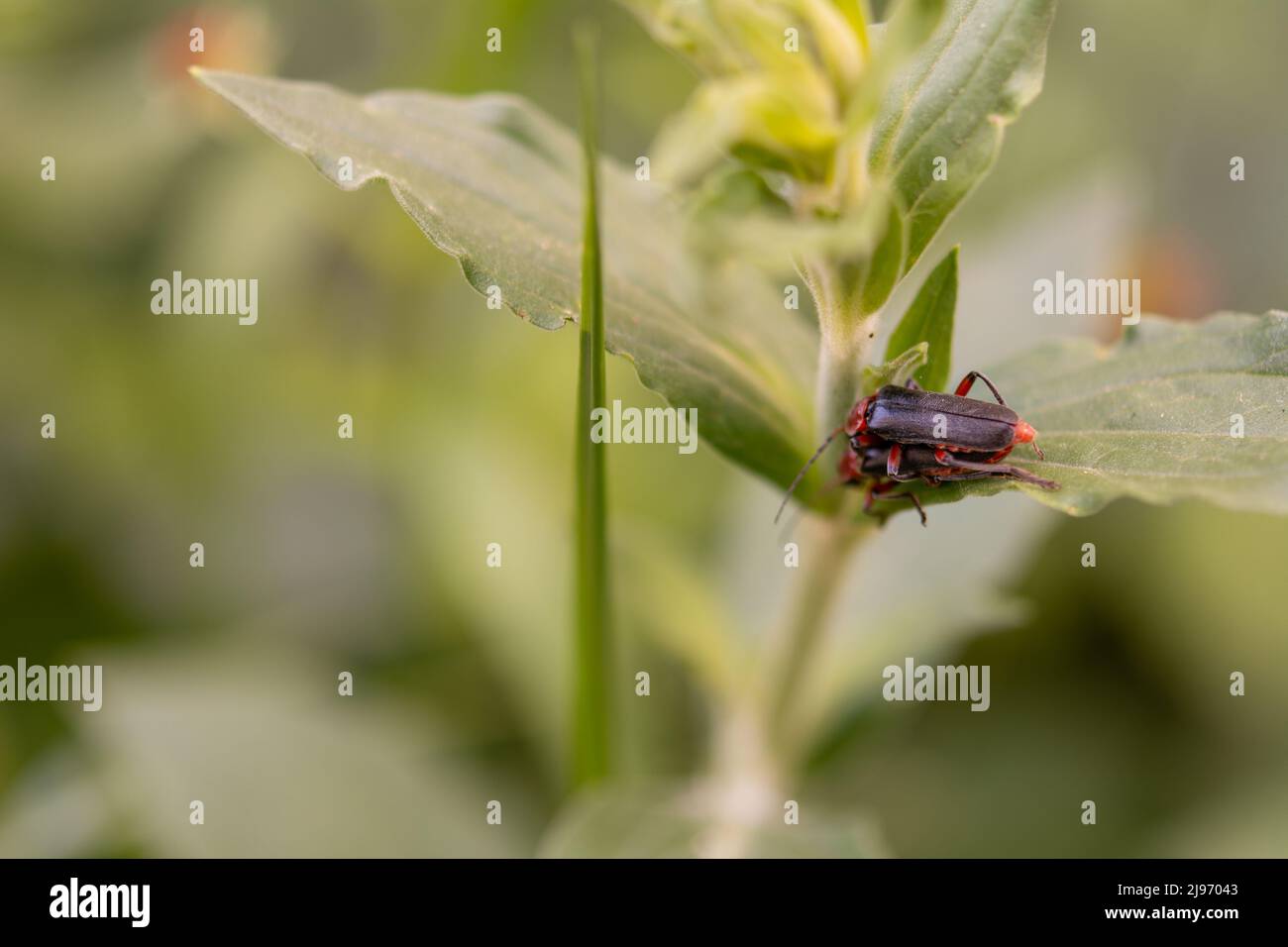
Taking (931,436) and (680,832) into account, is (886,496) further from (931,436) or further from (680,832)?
(680,832)

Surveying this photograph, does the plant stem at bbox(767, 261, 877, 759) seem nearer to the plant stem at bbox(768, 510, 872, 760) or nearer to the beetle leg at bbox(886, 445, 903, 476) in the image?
the plant stem at bbox(768, 510, 872, 760)

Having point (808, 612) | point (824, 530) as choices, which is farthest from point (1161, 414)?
point (808, 612)

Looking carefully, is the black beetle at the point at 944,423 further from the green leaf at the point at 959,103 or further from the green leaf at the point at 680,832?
the green leaf at the point at 680,832

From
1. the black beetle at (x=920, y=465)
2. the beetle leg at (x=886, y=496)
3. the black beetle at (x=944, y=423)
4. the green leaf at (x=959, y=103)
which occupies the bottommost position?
the beetle leg at (x=886, y=496)

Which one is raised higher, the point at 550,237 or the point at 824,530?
the point at 550,237

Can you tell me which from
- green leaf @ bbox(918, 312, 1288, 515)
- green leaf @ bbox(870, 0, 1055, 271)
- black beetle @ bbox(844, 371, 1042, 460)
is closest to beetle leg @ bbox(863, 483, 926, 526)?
green leaf @ bbox(918, 312, 1288, 515)

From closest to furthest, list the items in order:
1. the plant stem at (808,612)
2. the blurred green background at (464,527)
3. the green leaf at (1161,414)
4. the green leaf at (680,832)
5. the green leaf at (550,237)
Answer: the green leaf at (1161,414) < the green leaf at (550,237) < the plant stem at (808,612) < the green leaf at (680,832) < the blurred green background at (464,527)

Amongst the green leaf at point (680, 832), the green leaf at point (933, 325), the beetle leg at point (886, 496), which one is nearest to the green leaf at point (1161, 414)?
the beetle leg at point (886, 496)
